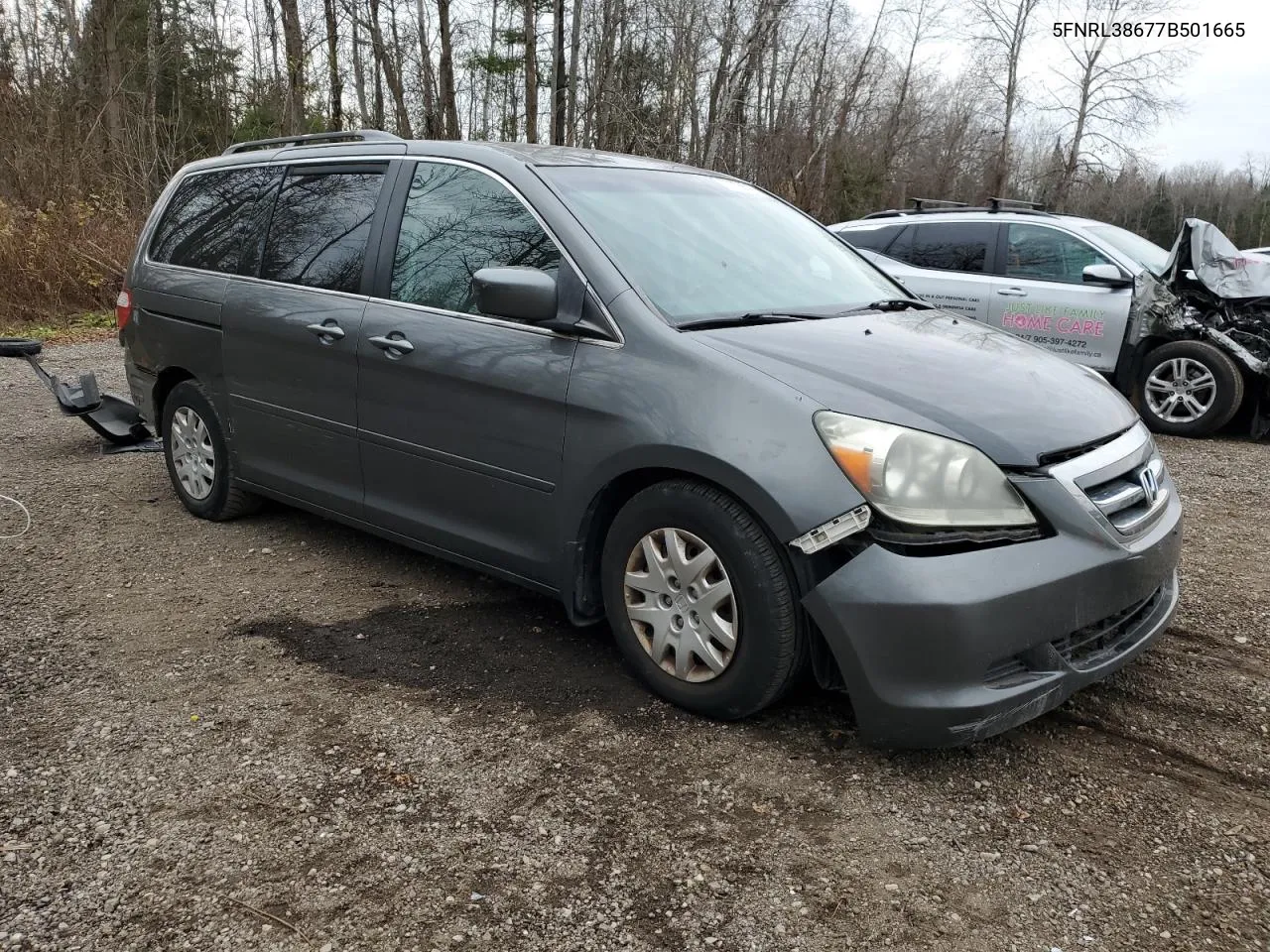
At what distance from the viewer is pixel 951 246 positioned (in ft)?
29.2

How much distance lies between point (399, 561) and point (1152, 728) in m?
3.13

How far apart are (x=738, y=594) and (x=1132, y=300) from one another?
6377 mm

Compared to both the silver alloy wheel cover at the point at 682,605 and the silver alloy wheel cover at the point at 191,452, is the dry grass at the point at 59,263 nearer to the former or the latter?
the silver alloy wheel cover at the point at 191,452

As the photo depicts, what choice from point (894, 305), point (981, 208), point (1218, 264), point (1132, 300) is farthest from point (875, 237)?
point (894, 305)

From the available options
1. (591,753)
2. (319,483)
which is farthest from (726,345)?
(319,483)

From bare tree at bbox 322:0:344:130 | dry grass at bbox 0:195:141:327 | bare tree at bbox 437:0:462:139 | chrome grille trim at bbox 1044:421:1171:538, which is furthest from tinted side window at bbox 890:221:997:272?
bare tree at bbox 322:0:344:130

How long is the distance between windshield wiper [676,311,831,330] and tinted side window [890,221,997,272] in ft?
19.0

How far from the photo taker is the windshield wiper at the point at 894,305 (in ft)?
12.4

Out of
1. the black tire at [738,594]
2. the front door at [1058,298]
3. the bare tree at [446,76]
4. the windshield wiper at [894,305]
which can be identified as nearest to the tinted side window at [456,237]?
the black tire at [738,594]

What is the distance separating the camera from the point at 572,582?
133 inches

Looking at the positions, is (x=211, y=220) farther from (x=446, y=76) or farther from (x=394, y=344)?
(x=446, y=76)

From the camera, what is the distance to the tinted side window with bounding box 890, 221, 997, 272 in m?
8.72

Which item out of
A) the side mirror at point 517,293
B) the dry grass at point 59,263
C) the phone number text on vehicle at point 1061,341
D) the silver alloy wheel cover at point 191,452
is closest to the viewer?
the side mirror at point 517,293

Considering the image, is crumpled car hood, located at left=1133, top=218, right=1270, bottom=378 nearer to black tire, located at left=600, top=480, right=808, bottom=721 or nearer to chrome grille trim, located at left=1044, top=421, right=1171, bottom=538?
chrome grille trim, located at left=1044, top=421, right=1171, bottom=538
